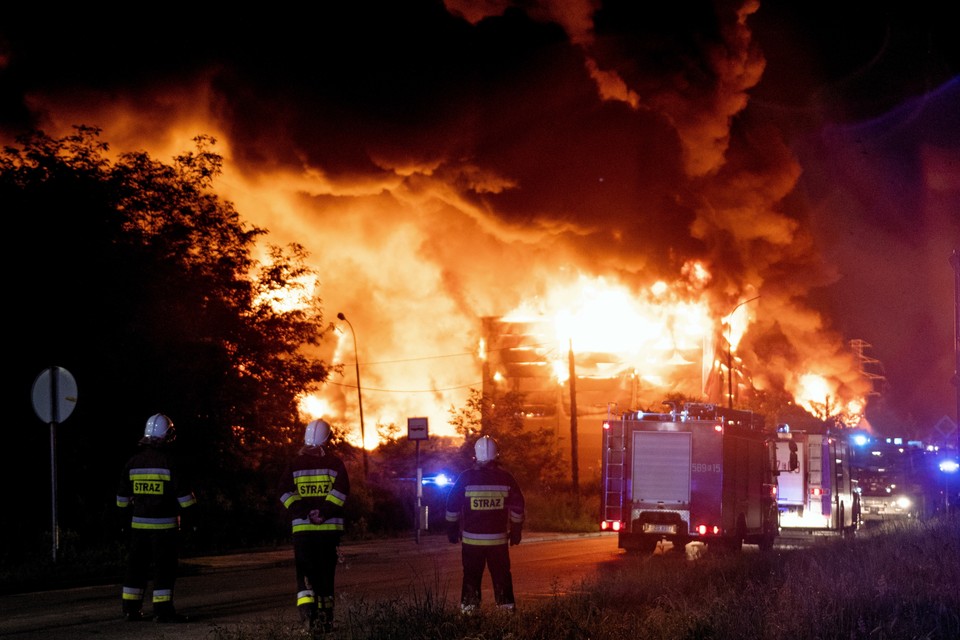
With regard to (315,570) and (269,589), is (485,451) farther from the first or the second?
(269,589)

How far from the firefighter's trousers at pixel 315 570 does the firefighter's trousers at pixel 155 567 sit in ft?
5.49

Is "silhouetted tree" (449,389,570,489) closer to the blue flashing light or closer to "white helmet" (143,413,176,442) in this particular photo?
the blue flashing light

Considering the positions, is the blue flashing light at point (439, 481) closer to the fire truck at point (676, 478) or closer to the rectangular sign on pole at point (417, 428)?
the rectangular sign on pole at point (417, 428)

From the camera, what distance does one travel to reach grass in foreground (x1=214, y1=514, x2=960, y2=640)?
7805 millimetres

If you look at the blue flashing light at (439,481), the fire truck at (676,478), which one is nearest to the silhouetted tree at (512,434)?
the blue flashing light at (439,481)

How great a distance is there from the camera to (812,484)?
2425 cm

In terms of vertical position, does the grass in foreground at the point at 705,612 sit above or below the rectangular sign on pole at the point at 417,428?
below

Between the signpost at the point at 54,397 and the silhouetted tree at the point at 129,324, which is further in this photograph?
the silhouetted tree at the point at 129,324

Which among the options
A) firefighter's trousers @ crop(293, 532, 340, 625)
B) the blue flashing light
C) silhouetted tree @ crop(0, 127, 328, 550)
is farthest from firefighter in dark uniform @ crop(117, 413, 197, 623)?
the blue flashing light

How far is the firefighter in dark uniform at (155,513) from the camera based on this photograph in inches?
400

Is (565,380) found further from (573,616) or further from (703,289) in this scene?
(573,616)

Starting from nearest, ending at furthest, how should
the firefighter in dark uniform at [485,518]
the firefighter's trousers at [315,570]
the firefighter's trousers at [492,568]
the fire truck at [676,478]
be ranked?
1. the firefighter's trousers at [315,570]
2. the firefighter's trousers at [492,568]
3. the firefighter in dark uniform at [485,518]
4. the fire truck at [676,478]

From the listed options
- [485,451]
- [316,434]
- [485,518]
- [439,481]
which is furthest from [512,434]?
[316,434]

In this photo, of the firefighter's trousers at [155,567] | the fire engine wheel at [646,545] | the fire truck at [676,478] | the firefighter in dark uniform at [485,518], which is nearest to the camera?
the firefighter in dark uniform at [485,518]
